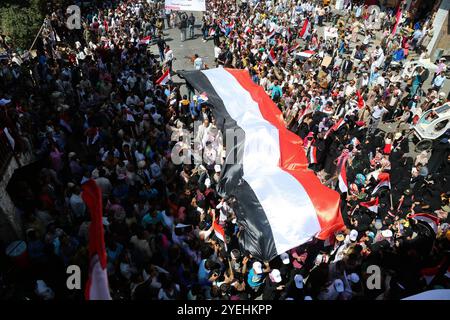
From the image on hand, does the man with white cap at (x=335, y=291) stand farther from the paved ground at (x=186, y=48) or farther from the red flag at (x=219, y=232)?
the paved ground at (x=186, y=48)

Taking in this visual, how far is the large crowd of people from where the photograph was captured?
20.9 ft

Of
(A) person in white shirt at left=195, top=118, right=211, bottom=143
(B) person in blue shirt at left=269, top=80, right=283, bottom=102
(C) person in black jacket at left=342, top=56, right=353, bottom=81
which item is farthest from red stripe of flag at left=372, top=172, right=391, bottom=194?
(C) person in black jacket at left=342, top=56, right=353, bottom=81

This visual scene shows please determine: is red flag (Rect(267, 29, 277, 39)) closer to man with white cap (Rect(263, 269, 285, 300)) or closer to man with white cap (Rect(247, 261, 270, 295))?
man with white cap (Rect(247, 261, 270, 295))

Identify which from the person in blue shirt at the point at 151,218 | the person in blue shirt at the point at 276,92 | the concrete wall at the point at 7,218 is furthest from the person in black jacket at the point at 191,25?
the person in blue shirt at the point at 151,218

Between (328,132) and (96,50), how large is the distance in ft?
41.1

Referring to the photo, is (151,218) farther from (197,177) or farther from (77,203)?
(197,177)

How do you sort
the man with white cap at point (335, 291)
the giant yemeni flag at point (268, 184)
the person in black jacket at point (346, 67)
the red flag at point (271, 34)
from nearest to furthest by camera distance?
the man with white cap at point (335, 291), the giant yemeni flag at point (268, 184), the person in black jacket at point (346, 67), the red flag at point (271, 34)

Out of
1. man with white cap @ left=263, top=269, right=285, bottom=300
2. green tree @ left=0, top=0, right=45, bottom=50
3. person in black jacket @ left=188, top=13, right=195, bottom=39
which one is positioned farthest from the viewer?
person in black jacket @ left=188, top=13, right=195, bottom=39

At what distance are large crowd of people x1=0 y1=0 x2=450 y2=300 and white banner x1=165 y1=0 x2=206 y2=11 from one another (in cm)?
597

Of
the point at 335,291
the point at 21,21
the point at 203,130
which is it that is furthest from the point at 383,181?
the point at 21,21

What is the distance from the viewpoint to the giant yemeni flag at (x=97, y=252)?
11.9ft

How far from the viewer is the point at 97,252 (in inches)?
145

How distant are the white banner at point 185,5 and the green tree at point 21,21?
318 inches
